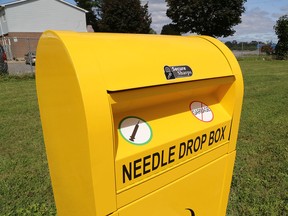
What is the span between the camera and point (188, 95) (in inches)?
59.6

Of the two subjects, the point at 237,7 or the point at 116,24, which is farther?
the point at 116,24

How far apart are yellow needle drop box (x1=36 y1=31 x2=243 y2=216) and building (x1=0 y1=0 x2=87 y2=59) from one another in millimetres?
27996

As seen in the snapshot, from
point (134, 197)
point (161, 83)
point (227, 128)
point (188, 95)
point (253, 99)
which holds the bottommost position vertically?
point (253, 99)

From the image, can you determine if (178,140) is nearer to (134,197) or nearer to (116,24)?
(134,197)

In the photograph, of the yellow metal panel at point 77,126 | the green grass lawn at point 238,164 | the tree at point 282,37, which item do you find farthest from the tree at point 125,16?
the yellow metal panel at point 77,126

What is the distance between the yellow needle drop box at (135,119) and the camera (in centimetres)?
105

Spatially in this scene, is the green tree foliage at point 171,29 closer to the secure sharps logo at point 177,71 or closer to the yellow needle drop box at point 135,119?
the yellow needle drop box at point 135,119

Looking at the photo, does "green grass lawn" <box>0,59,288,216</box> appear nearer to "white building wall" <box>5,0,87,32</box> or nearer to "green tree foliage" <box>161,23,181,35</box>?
"green tree foliage" <box>161,23,181,35</box>

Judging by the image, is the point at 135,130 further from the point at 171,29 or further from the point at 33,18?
the point at 33,18

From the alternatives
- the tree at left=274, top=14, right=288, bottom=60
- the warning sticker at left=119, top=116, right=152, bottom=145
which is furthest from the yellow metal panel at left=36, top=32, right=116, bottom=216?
the tree at left=274, top=14, right=288, bottom=60

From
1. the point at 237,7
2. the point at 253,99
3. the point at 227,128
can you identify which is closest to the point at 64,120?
the point at 227,128

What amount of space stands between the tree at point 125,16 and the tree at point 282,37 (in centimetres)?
1436

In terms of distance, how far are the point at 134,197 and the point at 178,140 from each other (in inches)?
12.9

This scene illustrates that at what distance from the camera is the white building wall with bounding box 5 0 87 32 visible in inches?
1166
